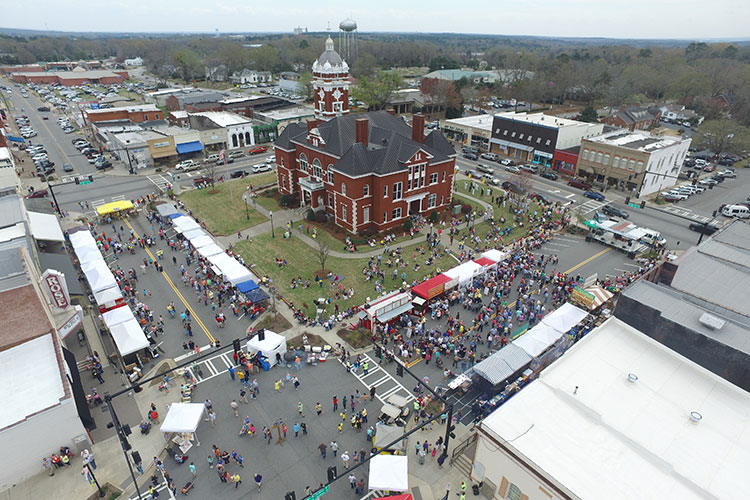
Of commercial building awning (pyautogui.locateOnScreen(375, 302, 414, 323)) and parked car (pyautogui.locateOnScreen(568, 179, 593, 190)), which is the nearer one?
commercial building awning (pyautogui.locateOnScreen(375, 302, 414, 323))

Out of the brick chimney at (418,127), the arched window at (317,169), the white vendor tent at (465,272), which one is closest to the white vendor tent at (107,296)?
the arched window at (317,169)

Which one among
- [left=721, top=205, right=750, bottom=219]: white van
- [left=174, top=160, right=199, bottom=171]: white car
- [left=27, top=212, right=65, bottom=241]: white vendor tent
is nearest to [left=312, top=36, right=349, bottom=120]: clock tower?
[left=174, top=160, right=199, bottom=171]: white car

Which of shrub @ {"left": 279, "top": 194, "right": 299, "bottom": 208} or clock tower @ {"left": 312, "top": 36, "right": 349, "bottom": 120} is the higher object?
clock tower @ {"left": 312, "top": 36, "right": 349, "bottom": 120}

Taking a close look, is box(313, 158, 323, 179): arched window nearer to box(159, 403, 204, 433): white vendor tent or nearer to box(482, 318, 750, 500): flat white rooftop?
box(159, 403, 204, 433): white vendor tent

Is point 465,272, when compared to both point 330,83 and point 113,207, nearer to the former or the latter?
point 330,83

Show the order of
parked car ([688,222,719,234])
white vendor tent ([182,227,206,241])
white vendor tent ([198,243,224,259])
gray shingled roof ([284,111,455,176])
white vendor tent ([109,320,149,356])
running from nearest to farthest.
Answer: white vendor tent ([109,320,149,356]), white vendor tent ([198,243,224,259]), white vendor tent ([182,227,206,241]), gray shingled roof ([284,111,455,176]), parked car ([688,222,719,234])

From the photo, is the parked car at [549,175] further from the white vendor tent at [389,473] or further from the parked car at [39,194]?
the parked car at [39,194]

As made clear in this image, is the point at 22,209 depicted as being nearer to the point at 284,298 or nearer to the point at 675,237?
the point at 284,298
